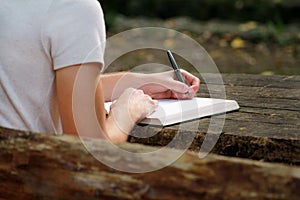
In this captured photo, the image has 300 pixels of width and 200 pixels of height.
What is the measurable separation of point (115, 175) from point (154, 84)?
2.77 ft

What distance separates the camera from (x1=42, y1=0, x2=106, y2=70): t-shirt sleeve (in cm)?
198

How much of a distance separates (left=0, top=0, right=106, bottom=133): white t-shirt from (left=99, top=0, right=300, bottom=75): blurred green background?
4019 millimetres

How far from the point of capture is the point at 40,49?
2.04 metres

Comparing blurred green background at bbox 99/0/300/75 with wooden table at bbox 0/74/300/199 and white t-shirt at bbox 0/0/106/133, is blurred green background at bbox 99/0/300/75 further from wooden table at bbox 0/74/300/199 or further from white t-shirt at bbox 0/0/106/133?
white t-shirt at bbox 0/0/106/133

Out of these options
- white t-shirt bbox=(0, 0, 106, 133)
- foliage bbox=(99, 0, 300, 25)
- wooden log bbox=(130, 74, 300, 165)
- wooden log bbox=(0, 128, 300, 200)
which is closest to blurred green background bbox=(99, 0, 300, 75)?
foliage bbox=(99, 0, 300, 25)

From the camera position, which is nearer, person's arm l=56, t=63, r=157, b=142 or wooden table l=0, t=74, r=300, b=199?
wooden table l=0, t=74, r=300, b=199

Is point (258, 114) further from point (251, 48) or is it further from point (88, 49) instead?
point (251, 48)

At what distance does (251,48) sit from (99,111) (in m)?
5.03

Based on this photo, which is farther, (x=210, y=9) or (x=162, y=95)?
(x=210, y=9)

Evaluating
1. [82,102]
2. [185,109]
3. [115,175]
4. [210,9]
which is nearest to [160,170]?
[115,175]

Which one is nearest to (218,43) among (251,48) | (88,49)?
(251,48)

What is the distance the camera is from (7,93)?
2121 mm

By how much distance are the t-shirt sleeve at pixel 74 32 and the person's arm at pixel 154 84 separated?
494 mm

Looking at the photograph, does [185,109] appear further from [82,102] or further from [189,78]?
[82,102]
